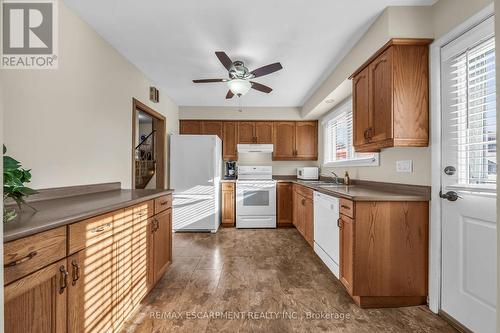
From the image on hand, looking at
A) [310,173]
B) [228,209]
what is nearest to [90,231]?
[228,209]

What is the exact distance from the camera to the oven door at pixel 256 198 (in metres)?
4.20

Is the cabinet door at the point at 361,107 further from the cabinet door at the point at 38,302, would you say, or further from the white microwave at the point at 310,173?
the cabinet door at the point at 38,302

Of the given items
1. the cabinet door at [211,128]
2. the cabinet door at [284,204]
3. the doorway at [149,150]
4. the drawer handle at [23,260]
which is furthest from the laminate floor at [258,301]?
the cabinet door at [211,128]

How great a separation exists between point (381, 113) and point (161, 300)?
2.44 m

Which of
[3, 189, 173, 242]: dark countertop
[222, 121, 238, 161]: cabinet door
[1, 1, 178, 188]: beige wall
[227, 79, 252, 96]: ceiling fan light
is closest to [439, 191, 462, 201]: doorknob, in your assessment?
[227, 79, 252, 96]: ceiling fan light

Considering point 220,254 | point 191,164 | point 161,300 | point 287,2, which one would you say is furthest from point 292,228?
point 287,2

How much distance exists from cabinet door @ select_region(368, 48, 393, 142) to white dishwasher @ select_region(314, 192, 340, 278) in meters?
0.71

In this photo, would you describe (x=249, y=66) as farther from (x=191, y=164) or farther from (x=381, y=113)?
(x=191, y=164)

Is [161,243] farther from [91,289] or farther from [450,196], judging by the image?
[450,196]

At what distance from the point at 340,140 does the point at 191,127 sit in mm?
2804

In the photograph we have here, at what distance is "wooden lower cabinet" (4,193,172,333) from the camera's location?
3.05 feet

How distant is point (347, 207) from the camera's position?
1984 millimetres

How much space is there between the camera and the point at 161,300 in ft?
6.42

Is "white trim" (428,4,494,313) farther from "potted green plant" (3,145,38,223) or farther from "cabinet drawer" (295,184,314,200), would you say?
"potted green plant" (3,145,38,223)
